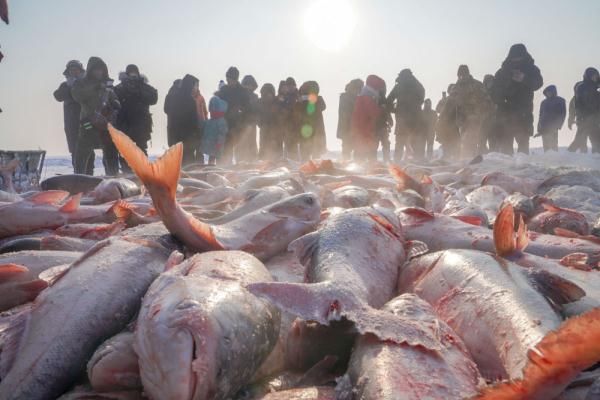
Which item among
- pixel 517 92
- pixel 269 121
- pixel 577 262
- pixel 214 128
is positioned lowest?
pixel 577 262

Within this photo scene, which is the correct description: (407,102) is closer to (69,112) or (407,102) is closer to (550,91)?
(550,91)

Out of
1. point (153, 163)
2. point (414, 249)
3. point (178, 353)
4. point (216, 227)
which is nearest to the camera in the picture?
point (178, 353)

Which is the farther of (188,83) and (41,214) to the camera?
(188,83)

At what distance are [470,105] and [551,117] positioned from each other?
9.90ft

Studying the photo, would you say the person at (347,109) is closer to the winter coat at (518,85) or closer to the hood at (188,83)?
the winter coat at (518,85)

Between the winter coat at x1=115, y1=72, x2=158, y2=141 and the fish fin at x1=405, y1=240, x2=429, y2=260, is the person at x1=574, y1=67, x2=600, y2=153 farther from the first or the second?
the fish fin at x1=405, y1=240, x2=429, y2=260

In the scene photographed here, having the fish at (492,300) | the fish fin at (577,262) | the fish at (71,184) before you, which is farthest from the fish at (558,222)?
the fish at (71,184)

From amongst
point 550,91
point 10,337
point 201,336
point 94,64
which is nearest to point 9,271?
point 10,337

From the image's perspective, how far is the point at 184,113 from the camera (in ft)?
44.1

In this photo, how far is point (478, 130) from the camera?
1647 cm

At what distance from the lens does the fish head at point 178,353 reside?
1583 millimetres

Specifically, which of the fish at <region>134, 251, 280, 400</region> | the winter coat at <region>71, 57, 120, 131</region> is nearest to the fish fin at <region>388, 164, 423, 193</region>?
the fish at <region>134, 251, 280, 400</region>

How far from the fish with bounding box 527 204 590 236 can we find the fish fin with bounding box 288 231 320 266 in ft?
7.90

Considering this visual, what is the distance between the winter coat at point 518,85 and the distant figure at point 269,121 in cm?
681
